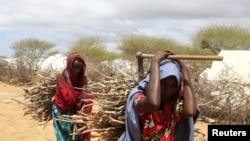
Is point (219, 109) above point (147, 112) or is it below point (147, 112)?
below

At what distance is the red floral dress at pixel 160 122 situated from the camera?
9.23 feet

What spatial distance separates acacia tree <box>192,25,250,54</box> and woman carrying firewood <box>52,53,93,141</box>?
20.2m

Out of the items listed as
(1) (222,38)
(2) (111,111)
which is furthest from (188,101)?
(1) (222,38)

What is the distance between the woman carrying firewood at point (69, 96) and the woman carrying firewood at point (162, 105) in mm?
1735

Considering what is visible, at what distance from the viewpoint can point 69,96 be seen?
182 inches

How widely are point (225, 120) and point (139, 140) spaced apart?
783cm

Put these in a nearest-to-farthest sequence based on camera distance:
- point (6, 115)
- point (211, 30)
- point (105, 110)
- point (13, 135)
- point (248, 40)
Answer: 1. point (105, 110)
2. point (13, 135)
3. point (6, 115)
4. point (248, 40)
5. point (211, 30)

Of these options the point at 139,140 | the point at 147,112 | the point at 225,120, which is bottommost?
the point at 225,120

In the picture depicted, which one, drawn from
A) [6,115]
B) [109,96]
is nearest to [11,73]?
[6,115]

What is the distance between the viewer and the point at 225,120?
10.3 metres

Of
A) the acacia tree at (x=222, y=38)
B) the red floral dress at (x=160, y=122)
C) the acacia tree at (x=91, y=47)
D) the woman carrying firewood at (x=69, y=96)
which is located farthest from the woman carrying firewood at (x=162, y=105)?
the acacia tree at (x=91, y=47)

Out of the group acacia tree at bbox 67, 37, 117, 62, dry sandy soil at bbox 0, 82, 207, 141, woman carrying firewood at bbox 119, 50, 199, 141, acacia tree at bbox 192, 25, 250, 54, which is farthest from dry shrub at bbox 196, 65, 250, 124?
acacia tree at bbox 67, 37, 117, 62

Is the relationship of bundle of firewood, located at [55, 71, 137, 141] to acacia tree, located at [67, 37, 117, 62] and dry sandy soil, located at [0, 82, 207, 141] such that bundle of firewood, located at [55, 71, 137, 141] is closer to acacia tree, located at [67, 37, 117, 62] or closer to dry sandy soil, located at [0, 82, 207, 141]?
dry sandy soil, located at [0, 82, 207, 141]

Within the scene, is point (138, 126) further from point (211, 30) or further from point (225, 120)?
point (211, 30)
